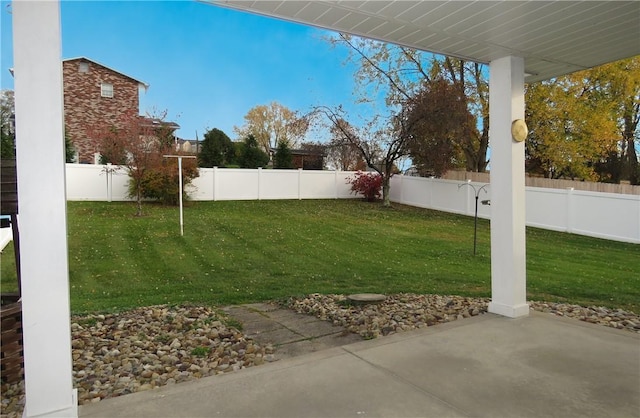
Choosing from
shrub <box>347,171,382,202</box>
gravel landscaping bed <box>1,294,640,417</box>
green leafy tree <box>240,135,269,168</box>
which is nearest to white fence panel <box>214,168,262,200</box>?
green leafy tree <box>240,135,269,168</box>

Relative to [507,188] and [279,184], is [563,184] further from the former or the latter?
[507,188]

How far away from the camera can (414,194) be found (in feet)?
59.3

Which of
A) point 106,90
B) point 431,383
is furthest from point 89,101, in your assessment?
point 431,383

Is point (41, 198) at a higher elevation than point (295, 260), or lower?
higher

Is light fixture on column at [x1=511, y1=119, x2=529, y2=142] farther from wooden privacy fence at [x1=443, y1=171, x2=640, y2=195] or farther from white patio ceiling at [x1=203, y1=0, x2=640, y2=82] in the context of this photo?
wooden privacy fence at [x1=443, y1=171, x2=640, y2=195]

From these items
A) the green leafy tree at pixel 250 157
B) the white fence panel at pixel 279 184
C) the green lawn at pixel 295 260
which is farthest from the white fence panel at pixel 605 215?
the green leafy tree at pixel 250 157

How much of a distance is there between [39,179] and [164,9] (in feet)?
65.0

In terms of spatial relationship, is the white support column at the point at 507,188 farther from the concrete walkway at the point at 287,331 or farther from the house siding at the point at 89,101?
the house siding at the point at 89,101

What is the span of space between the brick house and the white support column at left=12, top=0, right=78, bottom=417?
68.9 ft

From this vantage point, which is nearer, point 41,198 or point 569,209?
point 41,198

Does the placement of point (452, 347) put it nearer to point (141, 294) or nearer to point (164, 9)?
point (141, 294)

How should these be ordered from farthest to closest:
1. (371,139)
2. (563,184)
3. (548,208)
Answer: (371,139) → (563,184) → (548,208)

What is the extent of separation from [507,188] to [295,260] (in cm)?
467

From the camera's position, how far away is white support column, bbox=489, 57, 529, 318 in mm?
3934
